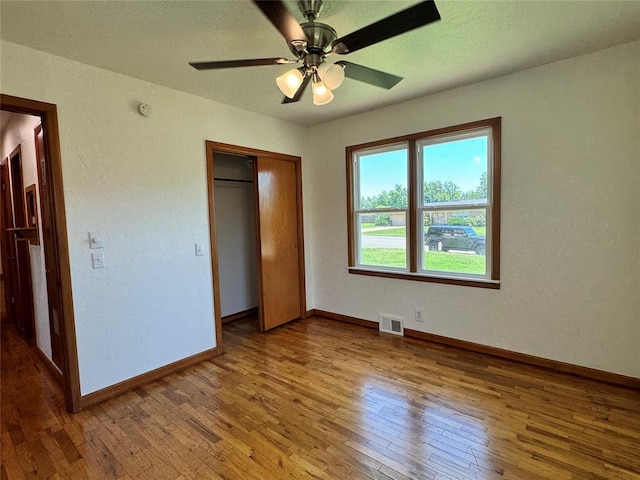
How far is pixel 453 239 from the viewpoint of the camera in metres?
3.25

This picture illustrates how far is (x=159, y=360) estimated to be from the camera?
2.82 m

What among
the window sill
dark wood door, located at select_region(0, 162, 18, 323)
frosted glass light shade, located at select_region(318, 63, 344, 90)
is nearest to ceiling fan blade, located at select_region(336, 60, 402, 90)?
frosted glass light shade, located at select_region(318, 63, 344, 90)

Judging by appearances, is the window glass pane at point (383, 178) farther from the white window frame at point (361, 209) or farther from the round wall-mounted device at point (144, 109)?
the round wall-mounted device at point (144, 109)

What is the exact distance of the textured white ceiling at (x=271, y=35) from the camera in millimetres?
1790

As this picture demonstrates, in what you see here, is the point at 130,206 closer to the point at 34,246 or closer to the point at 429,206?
the point at 34,246

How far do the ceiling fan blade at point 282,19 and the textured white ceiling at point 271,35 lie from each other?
0.36 metres

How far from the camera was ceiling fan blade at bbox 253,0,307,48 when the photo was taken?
1.29 meters

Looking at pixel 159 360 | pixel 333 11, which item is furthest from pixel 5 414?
pixel 333 11

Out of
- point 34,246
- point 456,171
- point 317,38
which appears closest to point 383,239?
point 456,171

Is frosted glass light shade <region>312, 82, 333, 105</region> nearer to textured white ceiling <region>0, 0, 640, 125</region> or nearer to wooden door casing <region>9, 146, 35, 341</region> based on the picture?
textured white ceiling <region>0, 0, 640, 125</region>

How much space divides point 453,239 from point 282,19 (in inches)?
102

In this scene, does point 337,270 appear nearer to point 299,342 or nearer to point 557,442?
point 299,342

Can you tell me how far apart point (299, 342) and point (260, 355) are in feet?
1.59

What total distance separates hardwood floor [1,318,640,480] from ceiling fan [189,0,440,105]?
6.91ft
